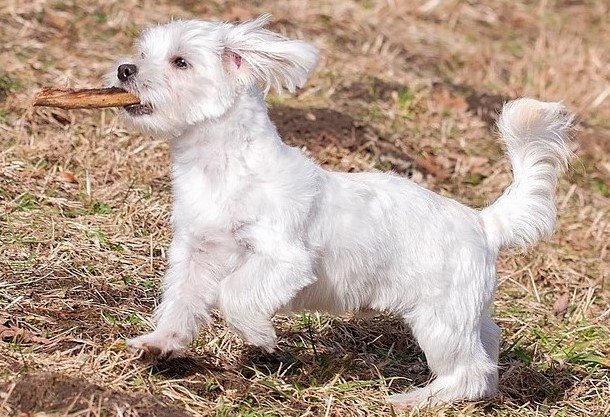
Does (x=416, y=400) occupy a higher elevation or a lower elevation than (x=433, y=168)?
lower

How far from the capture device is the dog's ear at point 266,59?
4621mm

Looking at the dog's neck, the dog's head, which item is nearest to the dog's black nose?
the dog's head

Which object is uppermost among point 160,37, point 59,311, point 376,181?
point 160,37

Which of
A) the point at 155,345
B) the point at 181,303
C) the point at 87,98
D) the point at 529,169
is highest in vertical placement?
the point at 529,169

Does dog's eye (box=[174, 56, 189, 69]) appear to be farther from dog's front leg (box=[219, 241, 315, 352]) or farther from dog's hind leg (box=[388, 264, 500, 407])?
dog's hind leg (box=[388, 264, 500, 407])

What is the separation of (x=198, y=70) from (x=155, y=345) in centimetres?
107

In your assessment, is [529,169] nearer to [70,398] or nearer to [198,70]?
[198,70]

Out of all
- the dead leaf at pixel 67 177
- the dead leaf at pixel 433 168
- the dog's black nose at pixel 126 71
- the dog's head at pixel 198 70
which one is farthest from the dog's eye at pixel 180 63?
the dead leaf at pixel 433 168

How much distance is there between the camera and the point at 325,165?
7.54m

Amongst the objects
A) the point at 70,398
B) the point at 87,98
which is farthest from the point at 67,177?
the point at 70,398

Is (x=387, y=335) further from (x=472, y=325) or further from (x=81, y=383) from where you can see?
(x=81, y=383)

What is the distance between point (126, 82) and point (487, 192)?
12.9 feet

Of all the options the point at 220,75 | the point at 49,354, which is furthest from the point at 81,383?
the point at 220,75

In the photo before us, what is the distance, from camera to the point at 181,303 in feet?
14.9
